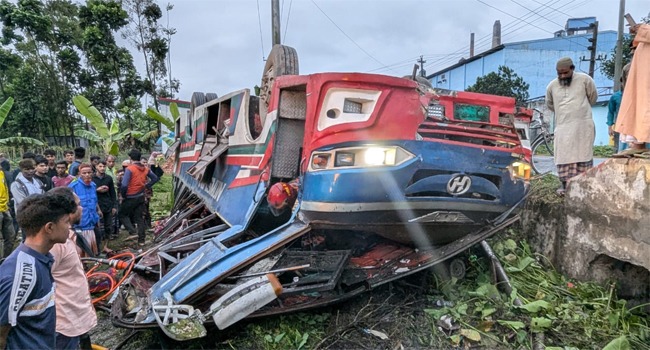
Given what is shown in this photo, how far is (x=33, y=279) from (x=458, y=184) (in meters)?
2.68

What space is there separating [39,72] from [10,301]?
27235mm

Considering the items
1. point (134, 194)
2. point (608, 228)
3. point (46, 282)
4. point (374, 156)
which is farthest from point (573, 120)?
point (134, 194)

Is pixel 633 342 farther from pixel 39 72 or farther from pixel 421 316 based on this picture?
pixel 39 72

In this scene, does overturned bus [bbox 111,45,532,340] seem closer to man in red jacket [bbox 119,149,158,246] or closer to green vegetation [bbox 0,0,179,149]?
man in red jacket [bbox 119,149,158,246]

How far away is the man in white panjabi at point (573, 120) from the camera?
4059 millimetres

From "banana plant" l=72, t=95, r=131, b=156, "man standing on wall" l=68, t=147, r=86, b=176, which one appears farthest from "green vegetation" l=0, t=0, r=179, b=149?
"man standing on wall" l=68, t=147, r=86, b=176

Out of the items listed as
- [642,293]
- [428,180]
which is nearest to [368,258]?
[428,180]

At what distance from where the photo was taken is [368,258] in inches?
130

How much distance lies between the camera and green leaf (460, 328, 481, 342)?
280cm

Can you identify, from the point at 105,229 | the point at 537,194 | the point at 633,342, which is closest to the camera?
the point at 633,342

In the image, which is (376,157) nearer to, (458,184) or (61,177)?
(458,184)

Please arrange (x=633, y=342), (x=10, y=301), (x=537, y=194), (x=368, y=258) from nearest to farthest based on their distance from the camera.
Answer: (x=10, y=301) < (x=633, y=342) < (x=368, y=258) < (x=537, y=194)

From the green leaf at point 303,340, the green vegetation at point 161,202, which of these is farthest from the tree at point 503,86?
the green leaf at point 303,340

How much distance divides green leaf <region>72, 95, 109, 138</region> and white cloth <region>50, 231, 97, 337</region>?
10972mm
